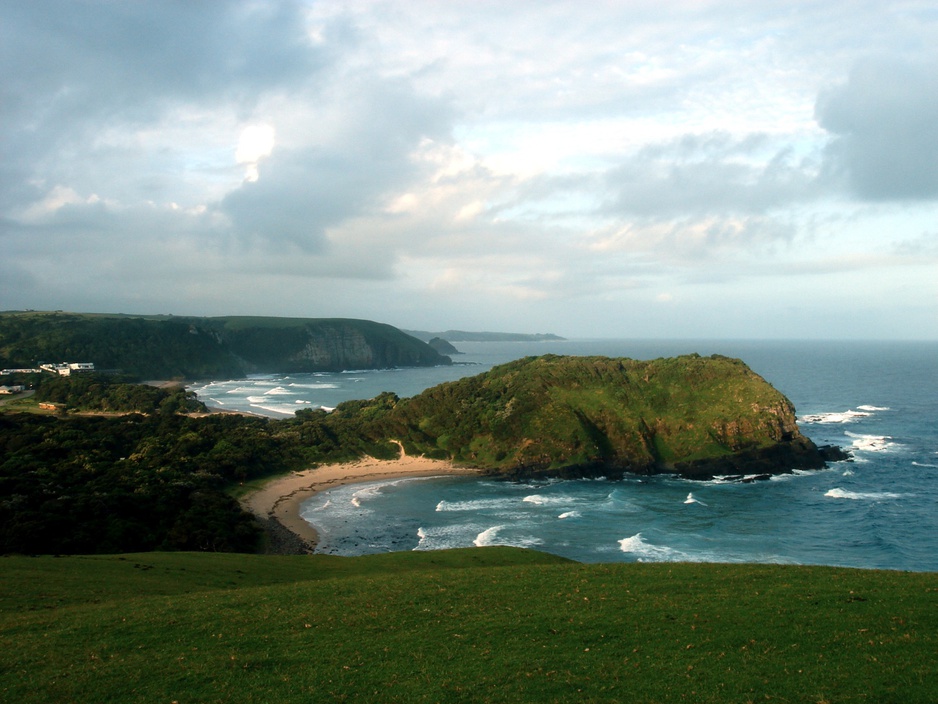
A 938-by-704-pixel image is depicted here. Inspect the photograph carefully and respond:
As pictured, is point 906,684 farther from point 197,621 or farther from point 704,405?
point 704,405

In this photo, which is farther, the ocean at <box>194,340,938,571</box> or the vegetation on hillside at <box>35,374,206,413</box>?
the vegetation on hillside at <box>35,374,206,413</box>

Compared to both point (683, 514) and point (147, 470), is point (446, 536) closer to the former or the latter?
point (683, 514)

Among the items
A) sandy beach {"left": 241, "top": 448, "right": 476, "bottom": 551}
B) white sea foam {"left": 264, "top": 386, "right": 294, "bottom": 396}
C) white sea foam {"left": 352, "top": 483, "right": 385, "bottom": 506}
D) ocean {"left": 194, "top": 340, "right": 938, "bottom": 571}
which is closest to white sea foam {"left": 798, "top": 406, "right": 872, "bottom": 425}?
ocean {"left": 194, "top": 340, "right": 938, "bottom": 571}

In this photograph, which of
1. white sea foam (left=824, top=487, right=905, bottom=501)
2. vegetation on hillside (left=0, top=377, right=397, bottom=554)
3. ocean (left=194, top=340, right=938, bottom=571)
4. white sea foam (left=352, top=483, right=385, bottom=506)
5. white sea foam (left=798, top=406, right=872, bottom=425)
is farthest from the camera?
white sea foam (left=798, top=406, right=872, bottom=425)

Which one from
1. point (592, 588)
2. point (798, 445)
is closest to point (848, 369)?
point (798, 445)

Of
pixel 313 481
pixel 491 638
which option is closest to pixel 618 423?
pixel 313 481

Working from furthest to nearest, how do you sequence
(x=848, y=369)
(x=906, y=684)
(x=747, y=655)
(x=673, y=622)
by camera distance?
(x=848, y=369), (x=673, y=622), (x=747, y=655), (x=906, y=684)

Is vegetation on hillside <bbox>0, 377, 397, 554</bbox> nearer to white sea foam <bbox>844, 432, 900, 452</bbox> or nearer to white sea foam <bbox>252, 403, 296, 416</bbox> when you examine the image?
white sea foam <bbox>252, 403, 296, 416</bbox>
